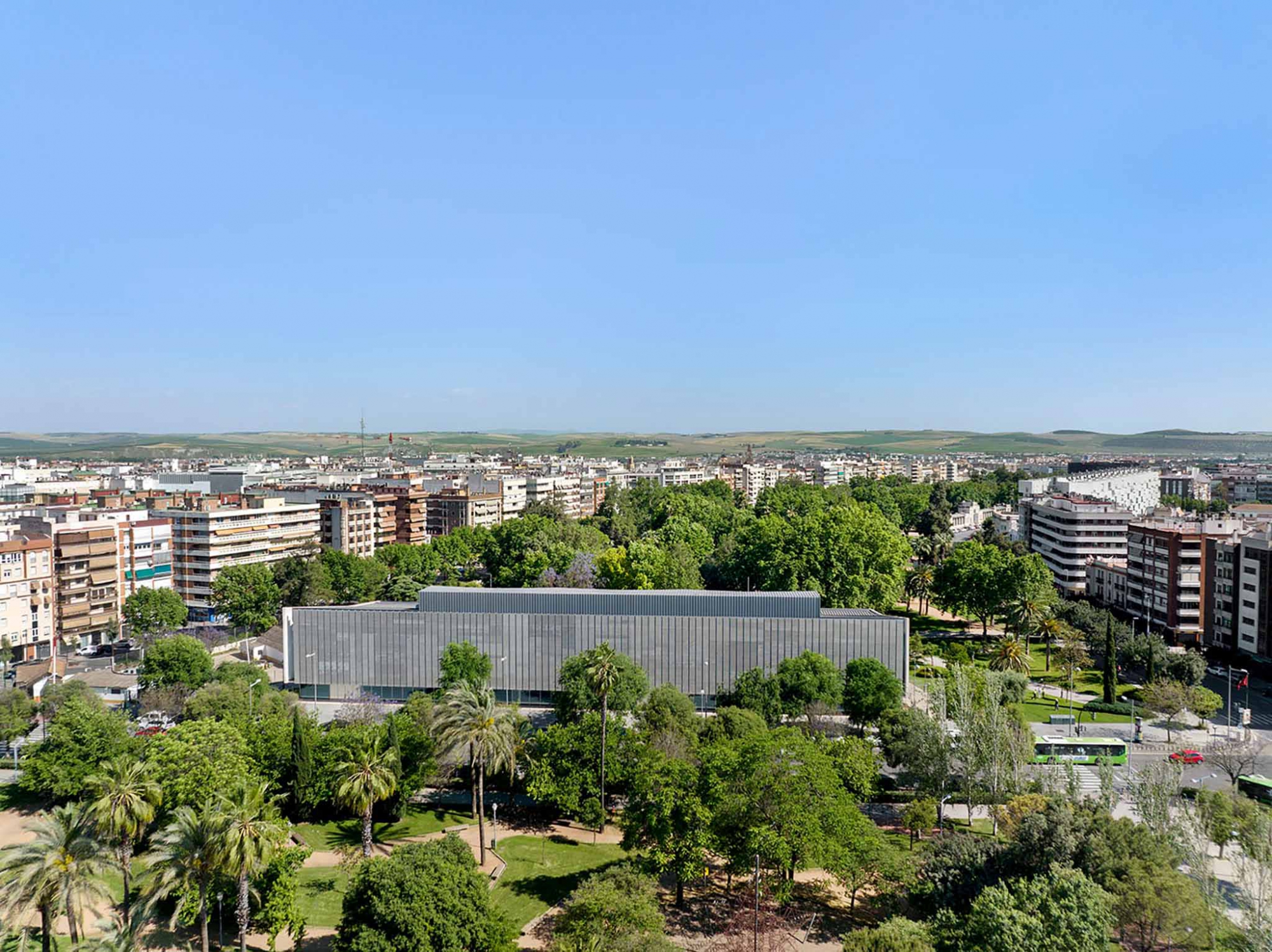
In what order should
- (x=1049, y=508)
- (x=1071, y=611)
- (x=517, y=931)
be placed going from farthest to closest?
(x=1049, y=508) < (x=1071, y=611) < (x=517, y=931)

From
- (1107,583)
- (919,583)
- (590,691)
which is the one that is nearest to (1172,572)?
(1107,583)

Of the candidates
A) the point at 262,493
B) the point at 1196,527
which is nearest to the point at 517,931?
the point at 1196,527

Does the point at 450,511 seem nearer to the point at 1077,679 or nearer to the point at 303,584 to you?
the point at 303,584

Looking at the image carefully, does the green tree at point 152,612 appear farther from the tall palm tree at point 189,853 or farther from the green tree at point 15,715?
the tall palm tree at point 189,853

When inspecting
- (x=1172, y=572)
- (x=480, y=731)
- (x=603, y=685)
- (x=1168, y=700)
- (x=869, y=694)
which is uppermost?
(x=603, y=685)

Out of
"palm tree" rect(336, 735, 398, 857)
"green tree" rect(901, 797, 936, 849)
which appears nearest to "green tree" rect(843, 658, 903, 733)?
"green tree" rect(901, 797, 936, 849)

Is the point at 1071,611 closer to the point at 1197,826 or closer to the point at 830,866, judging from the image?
the point at 1197,826

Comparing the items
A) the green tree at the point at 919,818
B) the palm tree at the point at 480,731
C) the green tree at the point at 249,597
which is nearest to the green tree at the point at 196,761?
the palm tree at the point at 480,731
